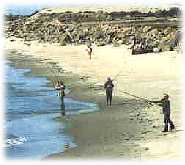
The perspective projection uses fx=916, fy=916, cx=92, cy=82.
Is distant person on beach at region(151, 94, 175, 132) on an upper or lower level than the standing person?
lower

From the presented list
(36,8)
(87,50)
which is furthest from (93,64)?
(36,8)

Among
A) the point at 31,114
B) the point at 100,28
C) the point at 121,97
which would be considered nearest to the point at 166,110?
the point at 121,97

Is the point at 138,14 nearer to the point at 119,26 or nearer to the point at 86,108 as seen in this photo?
the point at 119,26

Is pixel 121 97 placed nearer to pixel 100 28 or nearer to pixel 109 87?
pixel 109 87

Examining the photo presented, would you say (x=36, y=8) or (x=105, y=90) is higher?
(x=36, y=8)

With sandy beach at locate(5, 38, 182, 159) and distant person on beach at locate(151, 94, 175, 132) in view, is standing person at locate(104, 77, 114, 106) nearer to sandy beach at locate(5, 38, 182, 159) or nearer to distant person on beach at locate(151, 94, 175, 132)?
sandy beach at locate(5, 38, 182, 159)

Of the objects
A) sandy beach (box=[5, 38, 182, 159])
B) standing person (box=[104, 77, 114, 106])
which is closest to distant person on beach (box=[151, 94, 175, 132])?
sandy beach (box=[5, 38, 182, 159])

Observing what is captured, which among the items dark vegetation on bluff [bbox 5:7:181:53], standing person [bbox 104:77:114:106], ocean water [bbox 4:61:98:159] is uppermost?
dark vegetation on bluff [bbox 5:7:181:53]
